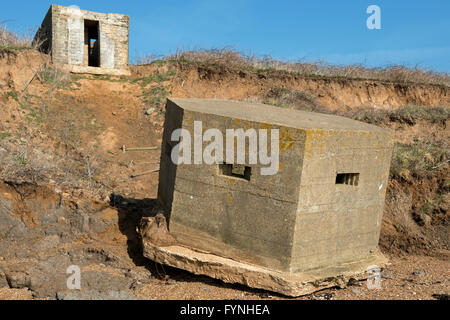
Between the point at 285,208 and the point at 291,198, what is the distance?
16cm

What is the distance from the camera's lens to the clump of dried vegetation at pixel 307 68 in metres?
15.1

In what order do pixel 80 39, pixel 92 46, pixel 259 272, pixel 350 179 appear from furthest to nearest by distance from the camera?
pixel 92 46 → pixel 80 39 → pixel 350 179 → pixel 259 272

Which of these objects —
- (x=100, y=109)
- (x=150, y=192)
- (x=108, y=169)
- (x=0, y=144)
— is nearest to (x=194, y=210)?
(x=150, y=192)

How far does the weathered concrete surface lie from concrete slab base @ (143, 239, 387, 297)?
0.09 m

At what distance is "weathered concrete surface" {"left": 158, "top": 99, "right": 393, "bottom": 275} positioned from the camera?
4.98 meters

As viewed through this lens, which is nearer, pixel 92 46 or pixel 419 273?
pixel 419 273

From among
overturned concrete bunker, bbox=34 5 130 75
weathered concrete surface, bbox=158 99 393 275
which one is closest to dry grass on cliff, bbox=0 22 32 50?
overturned concrete bunker, bbox=34 5 130 75

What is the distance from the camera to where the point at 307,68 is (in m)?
16.1

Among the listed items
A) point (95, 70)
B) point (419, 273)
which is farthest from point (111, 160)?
point (419, 273)

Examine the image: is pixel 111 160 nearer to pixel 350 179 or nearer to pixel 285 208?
pixel 285 208

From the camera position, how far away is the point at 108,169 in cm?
981

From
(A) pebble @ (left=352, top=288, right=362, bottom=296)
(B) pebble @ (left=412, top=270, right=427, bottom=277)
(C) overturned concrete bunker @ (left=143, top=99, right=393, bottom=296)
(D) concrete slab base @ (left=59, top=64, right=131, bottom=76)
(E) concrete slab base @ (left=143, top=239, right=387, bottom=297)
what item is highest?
(D) concrete slab base @ (left=59, top=64, right=131, bottom=76)

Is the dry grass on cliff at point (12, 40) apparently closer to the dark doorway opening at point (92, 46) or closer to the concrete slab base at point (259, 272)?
the dark doorway opening at point (92, 46)

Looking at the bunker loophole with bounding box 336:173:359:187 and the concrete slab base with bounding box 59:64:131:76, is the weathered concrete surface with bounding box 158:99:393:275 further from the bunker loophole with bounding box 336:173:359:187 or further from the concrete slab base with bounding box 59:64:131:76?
the concrete slab base with bounding box 59:64:131:76
